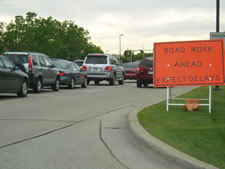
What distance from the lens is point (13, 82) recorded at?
53.8 feet

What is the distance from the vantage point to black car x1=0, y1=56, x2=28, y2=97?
15.7 meters

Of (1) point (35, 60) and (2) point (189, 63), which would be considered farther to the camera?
(1) point (35, 60)

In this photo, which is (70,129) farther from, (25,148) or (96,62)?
(96,62)

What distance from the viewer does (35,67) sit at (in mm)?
19703

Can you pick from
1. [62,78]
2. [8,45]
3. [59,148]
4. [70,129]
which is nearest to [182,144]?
[59,148]

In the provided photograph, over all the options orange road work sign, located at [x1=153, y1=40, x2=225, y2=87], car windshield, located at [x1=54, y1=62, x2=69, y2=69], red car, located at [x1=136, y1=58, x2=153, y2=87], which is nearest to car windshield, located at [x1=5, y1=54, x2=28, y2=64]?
car windshield, located at [x1=54, y1=62, x2=69, y2=69]

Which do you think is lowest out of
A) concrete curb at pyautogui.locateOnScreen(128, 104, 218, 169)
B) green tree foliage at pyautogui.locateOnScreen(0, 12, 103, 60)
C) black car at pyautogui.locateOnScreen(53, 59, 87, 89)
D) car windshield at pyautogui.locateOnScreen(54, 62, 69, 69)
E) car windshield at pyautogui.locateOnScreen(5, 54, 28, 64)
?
concrete curb at pyautogui.locateOnScreen(128, 104, 218, 169)

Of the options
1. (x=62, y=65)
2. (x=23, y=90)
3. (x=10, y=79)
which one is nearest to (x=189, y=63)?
(x=10, y=79)

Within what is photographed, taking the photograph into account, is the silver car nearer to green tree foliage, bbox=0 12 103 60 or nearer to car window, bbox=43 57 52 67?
car window, bbox=43 57 52 67

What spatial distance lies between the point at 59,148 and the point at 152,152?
1.37 metres

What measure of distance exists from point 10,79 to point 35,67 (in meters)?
3.59

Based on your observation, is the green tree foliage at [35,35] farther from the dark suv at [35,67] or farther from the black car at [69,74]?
the dark suv at [35,67]

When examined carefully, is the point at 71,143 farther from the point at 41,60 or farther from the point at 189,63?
the point at 41,60

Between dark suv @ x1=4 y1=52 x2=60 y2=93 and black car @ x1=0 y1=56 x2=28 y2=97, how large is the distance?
1.85 metres
